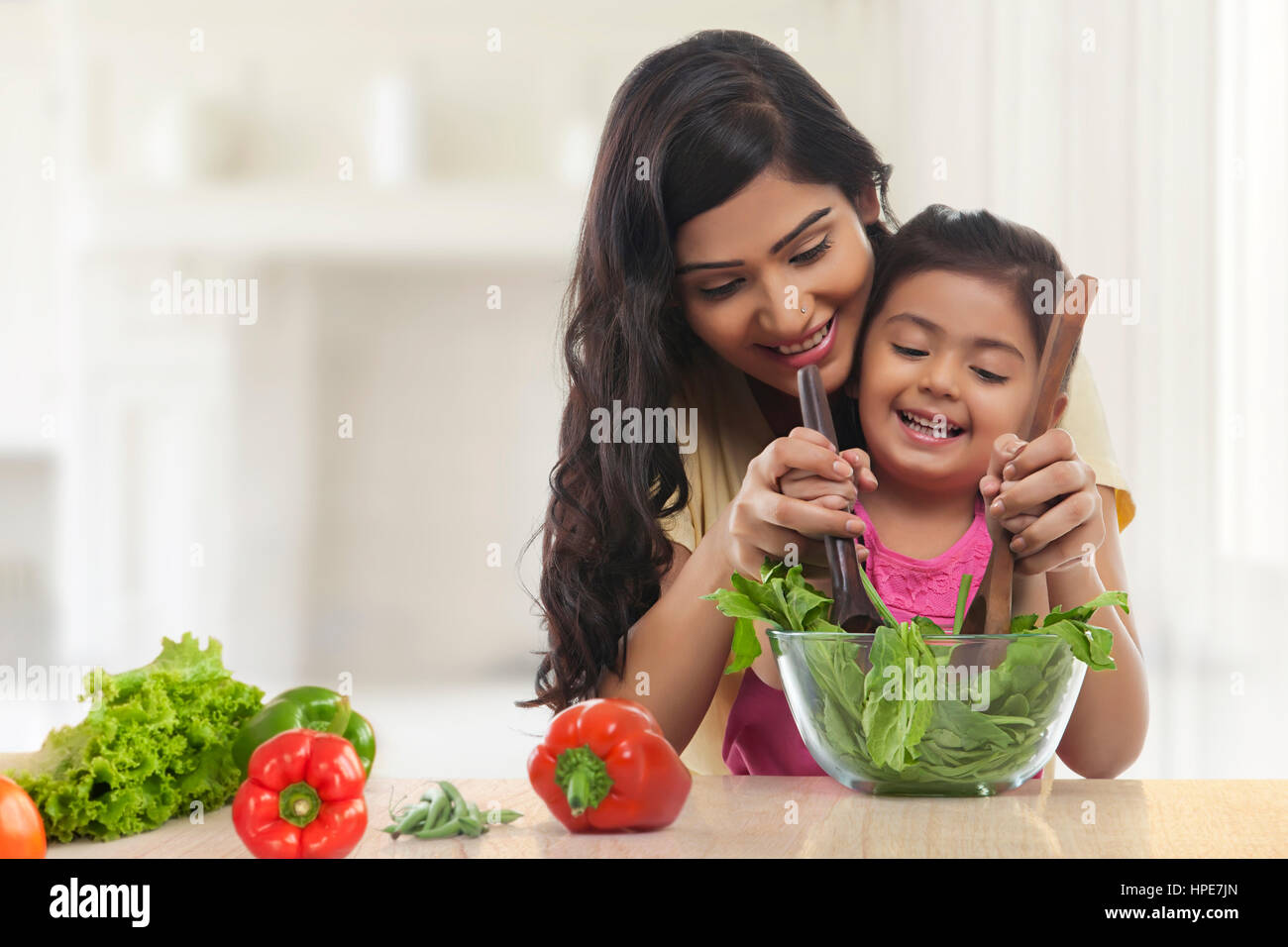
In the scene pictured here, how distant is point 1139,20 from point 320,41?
5.79ft

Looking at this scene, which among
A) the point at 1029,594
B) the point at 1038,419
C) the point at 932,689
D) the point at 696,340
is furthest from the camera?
the point at 696,340

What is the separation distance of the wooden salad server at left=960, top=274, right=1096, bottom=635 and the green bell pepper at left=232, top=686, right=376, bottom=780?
0.54 m

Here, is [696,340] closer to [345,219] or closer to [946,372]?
Result: [946,372]

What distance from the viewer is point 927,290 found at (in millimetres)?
1179

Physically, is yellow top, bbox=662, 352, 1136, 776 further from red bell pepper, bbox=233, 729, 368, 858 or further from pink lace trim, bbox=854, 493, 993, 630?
red bell pepper, bbox=233, 729, 368, 858

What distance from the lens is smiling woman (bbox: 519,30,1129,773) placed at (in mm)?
1178

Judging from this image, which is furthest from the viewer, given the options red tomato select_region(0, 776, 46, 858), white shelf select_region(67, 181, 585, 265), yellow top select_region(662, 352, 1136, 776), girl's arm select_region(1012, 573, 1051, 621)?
white shelf select_region(67, 181, 585, 265)

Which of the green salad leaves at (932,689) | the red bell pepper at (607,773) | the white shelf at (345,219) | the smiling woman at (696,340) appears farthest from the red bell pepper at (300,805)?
the white shelf at (345,219)

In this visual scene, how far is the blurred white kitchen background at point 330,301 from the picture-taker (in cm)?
263

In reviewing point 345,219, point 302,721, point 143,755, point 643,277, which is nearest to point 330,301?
point 345,219

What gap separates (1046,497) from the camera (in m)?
0.96

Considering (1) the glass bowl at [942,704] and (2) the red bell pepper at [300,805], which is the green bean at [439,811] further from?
(1) the glass bowl at [942,704]

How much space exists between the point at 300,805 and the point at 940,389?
0.70 meters

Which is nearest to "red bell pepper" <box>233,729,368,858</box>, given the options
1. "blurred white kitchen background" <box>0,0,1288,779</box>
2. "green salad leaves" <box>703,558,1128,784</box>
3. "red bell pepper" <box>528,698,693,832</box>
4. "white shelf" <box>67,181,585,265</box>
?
"red bell pepper" <box>528,698,693,832</box>
